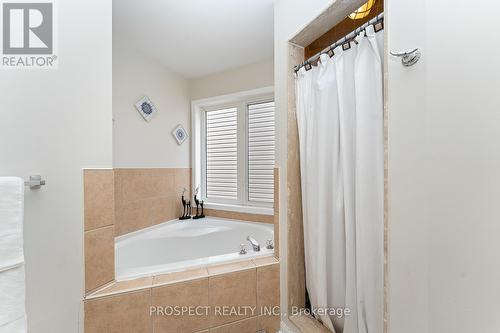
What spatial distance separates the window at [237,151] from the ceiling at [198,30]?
469 mm

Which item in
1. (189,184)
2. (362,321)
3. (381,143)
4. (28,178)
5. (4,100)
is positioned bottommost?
(362,321)

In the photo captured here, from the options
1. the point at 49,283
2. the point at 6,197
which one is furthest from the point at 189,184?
the point at 6,197

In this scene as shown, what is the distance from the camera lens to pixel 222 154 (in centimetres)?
266

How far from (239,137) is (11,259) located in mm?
1995

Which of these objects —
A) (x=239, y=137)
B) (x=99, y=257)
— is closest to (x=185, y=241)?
(x=99, y=257)

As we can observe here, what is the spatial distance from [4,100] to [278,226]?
60.5 inches

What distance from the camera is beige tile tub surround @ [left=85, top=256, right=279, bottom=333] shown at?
113 centimetres

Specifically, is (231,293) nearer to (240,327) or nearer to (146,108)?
(240,327)

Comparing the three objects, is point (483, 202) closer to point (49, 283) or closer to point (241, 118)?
point (49, 283)

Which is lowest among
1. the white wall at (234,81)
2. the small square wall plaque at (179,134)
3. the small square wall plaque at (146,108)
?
the small square wall plaque at (179,134)

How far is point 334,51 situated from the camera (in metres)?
1.14

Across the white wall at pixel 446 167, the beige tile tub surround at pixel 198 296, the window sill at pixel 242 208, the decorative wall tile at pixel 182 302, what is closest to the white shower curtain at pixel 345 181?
the white wall at pixel 446 167

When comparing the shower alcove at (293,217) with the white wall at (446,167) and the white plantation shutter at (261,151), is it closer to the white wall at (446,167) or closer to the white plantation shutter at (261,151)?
the white wall at (446,167)

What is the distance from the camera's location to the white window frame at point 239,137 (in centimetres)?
238
